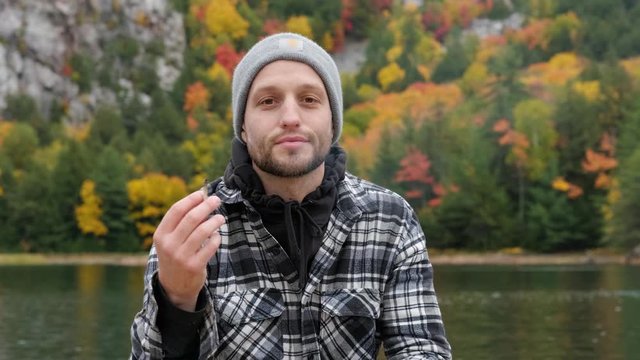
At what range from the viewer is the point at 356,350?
393 cm

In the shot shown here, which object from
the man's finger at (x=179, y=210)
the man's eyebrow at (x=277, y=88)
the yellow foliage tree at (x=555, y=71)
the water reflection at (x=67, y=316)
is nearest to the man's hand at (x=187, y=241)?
the man's finger at (x=179, y=210)

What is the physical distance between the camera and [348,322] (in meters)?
3.91

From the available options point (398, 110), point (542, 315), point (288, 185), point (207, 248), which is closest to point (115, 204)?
point (398, 110)

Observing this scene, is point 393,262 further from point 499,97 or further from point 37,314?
point 499,97

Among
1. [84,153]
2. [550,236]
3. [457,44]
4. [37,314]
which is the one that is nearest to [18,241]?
[84,153]

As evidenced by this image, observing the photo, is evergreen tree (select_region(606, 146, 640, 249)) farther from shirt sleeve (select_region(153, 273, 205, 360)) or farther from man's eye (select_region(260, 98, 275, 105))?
shirt sleeve (select_region(153, 273, 205, 360))

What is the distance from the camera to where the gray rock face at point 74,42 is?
160m

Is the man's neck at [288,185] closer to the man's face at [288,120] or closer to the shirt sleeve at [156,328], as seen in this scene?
the man's face at [288,120]

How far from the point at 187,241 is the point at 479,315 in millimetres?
38485

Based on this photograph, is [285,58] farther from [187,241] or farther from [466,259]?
[466,259]

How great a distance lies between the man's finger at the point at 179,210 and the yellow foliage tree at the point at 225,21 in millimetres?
190223

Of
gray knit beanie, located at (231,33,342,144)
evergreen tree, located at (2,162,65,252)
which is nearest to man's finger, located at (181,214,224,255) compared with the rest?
gray knit beanie, located at (231,33,342,144)

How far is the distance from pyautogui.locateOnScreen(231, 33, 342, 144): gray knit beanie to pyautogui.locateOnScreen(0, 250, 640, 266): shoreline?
79331 mm

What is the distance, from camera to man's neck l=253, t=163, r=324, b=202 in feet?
13.1
